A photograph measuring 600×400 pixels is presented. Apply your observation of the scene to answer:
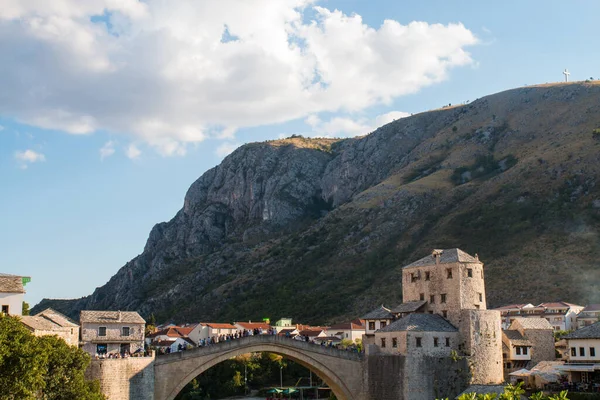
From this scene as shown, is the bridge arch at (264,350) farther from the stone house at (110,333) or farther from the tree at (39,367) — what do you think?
the tree at (39,367)

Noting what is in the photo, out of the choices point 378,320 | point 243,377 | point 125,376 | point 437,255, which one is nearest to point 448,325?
point 437,255

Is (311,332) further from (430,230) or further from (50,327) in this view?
(50,327)

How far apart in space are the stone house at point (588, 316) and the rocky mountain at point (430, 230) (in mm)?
8616

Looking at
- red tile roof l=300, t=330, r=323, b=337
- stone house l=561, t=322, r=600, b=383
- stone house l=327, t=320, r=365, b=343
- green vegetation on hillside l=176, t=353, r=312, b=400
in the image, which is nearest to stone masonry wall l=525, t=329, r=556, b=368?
stone house l=561, t=322, r=600, b=383

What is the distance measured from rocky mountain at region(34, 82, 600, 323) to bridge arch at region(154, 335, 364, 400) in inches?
1777

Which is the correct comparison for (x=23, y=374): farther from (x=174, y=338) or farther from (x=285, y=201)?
(x=285, y=201)

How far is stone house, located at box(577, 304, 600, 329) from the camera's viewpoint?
284ft

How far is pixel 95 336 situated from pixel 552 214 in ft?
286

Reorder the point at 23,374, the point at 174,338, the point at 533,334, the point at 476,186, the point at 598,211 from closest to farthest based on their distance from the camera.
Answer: the point at 23,374 → the point at 533,334 → the point at 174,338 → the point at 598,211 → the point at 476,186

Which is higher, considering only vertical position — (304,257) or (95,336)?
(304,257)

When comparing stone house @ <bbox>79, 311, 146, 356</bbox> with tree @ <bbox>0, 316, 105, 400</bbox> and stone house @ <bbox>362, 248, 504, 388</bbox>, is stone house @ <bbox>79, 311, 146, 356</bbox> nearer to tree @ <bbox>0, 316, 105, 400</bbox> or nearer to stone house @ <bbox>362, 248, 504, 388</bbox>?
tree @ <bbox>0, 316, 105, 400</bbox>

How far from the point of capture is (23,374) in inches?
1625

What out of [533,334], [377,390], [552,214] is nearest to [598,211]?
[552,214]

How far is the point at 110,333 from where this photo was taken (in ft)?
188
